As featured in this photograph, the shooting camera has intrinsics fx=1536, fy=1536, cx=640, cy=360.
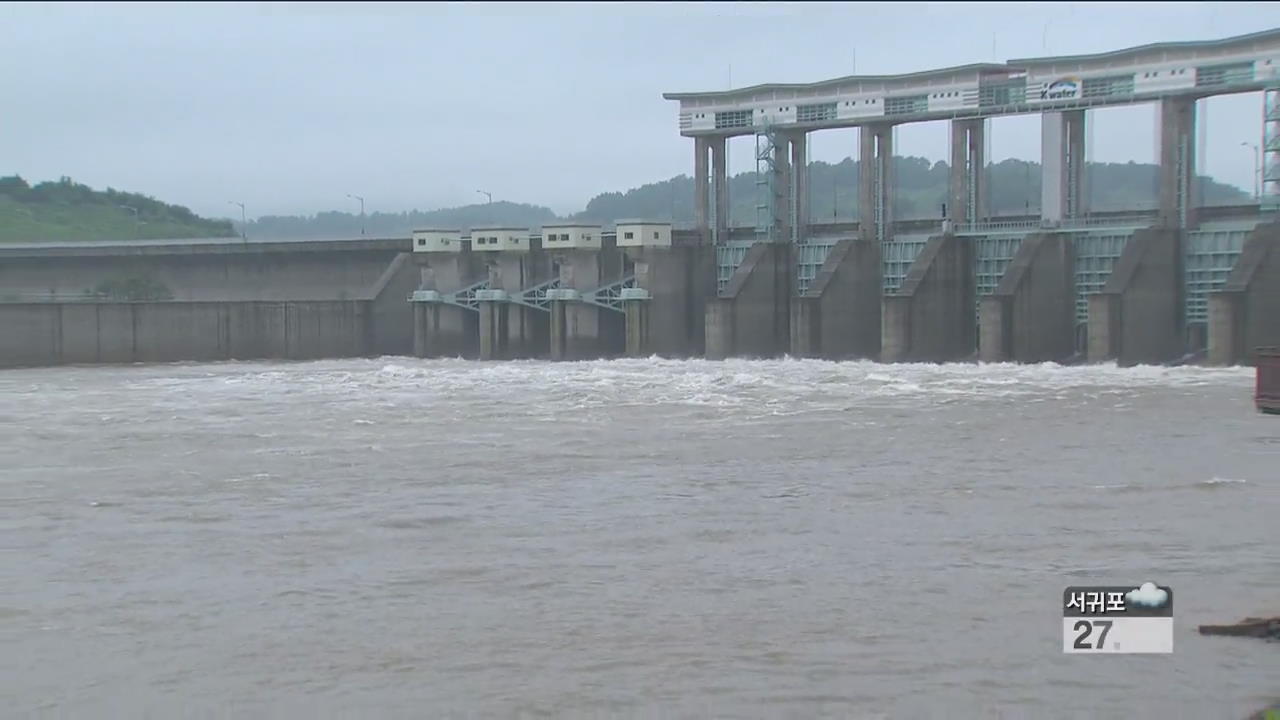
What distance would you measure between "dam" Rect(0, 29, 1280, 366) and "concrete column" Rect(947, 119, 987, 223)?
0.19 feet

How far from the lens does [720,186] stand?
45.9 meters

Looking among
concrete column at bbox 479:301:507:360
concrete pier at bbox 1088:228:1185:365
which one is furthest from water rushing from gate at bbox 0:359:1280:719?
concrete column at bbox 479:301:507:360

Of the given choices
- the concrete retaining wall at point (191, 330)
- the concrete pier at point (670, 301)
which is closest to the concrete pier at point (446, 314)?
the concrete retaining wall at point (191, 330)

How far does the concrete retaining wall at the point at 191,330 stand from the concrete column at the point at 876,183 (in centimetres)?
1534

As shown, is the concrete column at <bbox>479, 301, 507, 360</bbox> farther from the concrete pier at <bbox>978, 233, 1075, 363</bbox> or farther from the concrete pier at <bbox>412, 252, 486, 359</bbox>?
the concrete pier at <bbox>978, 233, 1075, 363</bbox>

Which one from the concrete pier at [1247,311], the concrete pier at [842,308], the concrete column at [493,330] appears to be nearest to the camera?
the concrete pier at [1247,311]

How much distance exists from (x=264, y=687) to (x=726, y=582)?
4.02 m

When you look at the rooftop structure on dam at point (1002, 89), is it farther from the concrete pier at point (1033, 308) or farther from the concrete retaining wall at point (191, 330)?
the concrete retaining wall at point (191, 330)

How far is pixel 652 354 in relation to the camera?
1702 inches

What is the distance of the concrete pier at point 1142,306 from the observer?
33.3 m

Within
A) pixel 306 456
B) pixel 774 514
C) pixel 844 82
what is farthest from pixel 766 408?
pixel 844 82

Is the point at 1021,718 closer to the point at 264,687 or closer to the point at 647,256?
the point at 264,687
